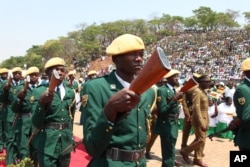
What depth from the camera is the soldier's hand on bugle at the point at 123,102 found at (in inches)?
77.4

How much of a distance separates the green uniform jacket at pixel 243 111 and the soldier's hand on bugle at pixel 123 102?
2.78m

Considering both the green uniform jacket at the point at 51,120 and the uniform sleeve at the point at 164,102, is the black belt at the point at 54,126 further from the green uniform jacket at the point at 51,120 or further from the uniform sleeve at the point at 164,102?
the uniform sleeve at the point at 164,102

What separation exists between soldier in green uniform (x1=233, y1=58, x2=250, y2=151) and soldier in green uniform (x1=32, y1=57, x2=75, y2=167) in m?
2.08

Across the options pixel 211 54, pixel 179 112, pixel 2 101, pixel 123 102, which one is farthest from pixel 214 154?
pixel 211 54

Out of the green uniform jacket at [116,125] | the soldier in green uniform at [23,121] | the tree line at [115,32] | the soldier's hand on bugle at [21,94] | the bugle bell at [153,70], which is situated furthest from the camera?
the tree line at [115,32]

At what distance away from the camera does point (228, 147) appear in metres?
9.70

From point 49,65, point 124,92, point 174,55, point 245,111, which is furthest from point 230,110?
point 174,55

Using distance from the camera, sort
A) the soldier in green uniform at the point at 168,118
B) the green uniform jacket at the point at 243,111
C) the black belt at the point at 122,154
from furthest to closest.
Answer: the soldier in green uniform at the point at 168,118 → the green uniform jacket at the point at 243,111 → the black belt at the point at 122,154

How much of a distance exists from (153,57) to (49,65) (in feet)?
10.5

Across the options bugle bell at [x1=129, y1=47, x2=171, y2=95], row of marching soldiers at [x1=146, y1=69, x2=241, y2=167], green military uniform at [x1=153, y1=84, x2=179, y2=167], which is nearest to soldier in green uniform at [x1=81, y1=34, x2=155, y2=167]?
bugle bell at [x1=129, y1=47, x2=171, y2=95]

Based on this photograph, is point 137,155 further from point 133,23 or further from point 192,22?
point 133,23

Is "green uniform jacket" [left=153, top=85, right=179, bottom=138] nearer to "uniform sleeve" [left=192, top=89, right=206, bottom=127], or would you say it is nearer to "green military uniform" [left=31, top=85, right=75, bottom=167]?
"uniform sleeve" [left=192, top=89, right=206, bottom=127]

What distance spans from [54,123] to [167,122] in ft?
8.50

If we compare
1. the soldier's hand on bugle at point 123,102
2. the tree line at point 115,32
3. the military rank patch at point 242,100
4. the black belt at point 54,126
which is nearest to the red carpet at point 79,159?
the black belt at point 54,126
